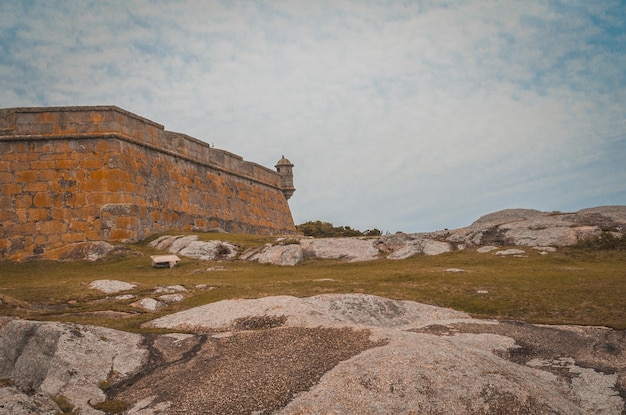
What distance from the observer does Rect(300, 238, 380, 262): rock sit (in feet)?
96.7

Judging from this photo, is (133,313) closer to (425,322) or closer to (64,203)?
(425,322)

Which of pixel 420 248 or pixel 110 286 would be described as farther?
pixel 420 248

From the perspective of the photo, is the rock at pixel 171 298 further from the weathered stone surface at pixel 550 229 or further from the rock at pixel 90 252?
the weathered stone surface at pixel 550 229

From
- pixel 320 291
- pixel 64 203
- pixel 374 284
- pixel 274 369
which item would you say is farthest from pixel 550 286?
pixel 64 203

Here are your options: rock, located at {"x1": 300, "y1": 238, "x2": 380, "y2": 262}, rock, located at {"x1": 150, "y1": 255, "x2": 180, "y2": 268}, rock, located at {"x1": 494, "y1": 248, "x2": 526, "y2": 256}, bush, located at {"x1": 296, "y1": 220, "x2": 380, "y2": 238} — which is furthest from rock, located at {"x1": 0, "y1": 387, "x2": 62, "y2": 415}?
bush, located at {"x1": 296, "y1": 220, "x2": 380, "y2": 238}

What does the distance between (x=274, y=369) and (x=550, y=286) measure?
13.2 m

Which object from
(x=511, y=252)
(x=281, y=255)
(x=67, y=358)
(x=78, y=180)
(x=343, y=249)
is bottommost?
(x=67, y=358)

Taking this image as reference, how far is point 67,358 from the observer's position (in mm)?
10328

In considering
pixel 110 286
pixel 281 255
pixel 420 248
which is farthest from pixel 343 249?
pixel 110 286

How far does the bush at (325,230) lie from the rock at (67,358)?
1321 inches

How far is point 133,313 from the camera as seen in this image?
16094 millimetres

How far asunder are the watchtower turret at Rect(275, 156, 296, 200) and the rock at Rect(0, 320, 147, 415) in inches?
1816

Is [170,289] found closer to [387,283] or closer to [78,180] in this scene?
[387,283]

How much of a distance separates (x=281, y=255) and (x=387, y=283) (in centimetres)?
937
